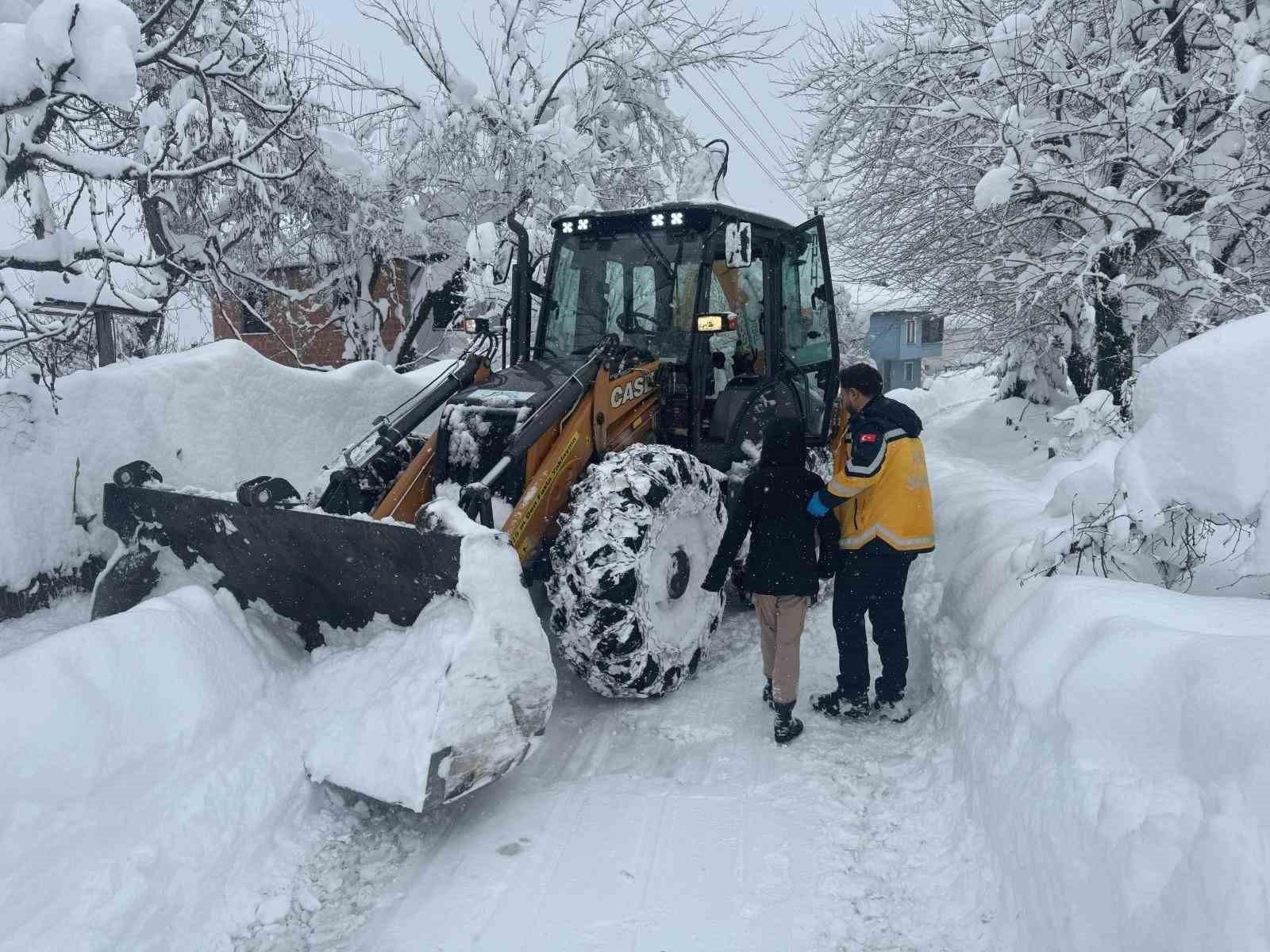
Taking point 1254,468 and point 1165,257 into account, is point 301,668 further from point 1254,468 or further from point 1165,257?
point 1165,257

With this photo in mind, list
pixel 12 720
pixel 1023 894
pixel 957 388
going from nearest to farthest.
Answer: pixel 1023 894
pixel 12 720
pixel 957 388

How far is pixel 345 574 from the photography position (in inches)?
155

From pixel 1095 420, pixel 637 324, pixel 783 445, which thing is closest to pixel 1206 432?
pixel 783 445

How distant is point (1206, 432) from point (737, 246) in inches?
92.4

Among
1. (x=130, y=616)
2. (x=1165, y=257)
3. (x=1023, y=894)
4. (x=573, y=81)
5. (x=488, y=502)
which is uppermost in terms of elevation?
(x=573, y=81)

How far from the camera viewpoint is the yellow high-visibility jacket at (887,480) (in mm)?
4258

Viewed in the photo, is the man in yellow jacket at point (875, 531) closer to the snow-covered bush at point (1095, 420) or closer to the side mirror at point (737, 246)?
the side mirror at point (737, 246)

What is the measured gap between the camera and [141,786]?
307 centimetres

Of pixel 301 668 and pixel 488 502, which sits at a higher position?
pixel 488 502

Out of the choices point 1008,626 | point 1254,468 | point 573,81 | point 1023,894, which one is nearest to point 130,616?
point 1023,894

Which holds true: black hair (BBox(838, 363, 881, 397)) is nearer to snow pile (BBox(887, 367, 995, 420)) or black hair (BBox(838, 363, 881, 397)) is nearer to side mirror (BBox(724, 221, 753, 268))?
side mirror (BBox(724, 221, 753, 268))

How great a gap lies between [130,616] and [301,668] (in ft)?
2.58

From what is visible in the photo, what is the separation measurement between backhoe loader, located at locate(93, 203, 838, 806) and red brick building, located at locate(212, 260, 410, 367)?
4794 mm

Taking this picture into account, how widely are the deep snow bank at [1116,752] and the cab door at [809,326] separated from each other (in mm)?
2294
